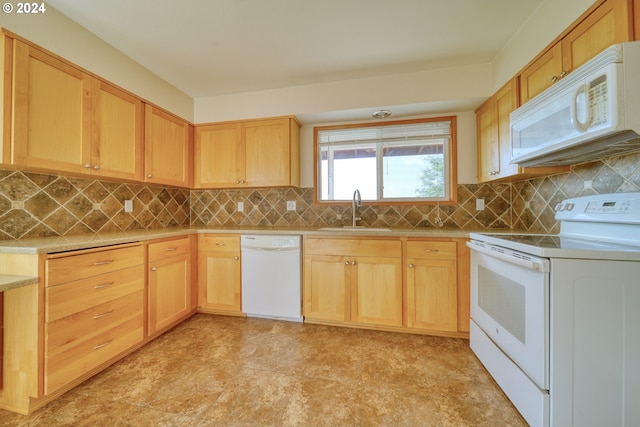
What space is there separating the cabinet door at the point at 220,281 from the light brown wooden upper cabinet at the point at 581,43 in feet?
8.86

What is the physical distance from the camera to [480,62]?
2.08m

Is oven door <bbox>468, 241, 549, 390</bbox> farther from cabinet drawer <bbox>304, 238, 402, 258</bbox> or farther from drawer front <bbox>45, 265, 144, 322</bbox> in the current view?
drawer front <bbox>45, 265, 144, 322</bbox>

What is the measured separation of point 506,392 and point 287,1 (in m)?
2.61

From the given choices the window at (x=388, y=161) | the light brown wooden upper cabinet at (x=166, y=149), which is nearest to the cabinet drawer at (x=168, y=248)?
the light brown wooden upper cabinet at (x=166, y=149)

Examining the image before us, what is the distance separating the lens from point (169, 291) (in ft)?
6.87

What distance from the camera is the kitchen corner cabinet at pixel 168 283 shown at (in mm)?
1920

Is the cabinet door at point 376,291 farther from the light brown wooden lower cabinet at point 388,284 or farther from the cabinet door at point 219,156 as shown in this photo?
the cabinet door at point 219,156

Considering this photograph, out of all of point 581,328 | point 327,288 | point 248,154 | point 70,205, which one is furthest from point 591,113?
point 70,205

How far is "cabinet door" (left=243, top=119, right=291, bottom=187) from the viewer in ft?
8.20

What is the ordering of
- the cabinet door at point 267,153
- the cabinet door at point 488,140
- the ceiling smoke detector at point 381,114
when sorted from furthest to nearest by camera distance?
the cabinet door at point 267,153 → the ceiling smoke detector at point 381,114 → the cabinet door at point 488,140

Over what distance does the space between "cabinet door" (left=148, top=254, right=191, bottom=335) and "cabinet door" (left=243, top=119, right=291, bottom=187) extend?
1.05 metres

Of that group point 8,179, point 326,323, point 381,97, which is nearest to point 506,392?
point 326,323

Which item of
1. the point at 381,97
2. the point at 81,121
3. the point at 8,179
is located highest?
the point at 381,97

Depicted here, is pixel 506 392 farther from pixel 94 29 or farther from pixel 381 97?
pixel 94 29
